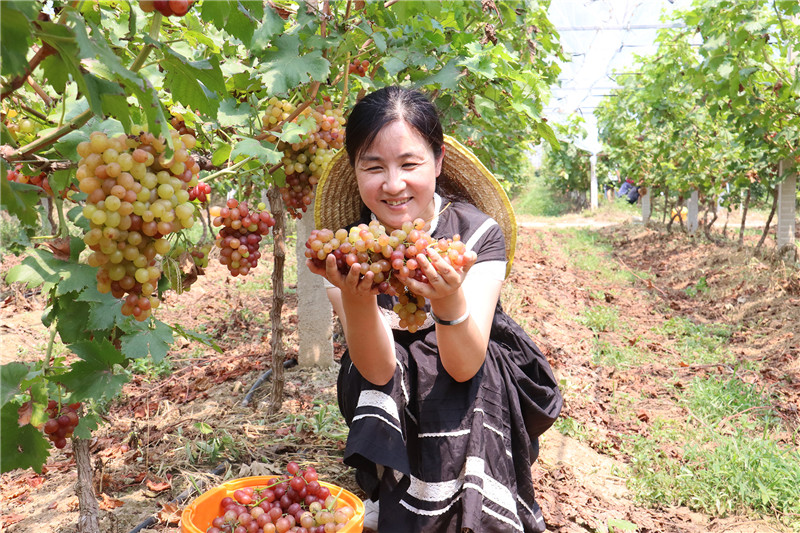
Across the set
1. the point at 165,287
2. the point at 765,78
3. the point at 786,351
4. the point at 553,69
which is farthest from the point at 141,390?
the point at 765,78

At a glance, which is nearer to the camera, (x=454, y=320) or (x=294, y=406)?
(x=454, y=320)

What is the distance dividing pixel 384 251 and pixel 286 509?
1051 mm

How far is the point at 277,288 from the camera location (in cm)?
292

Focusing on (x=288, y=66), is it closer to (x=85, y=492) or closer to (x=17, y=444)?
(x=17, y=444)

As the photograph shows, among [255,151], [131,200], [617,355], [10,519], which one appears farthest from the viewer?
[617,355]

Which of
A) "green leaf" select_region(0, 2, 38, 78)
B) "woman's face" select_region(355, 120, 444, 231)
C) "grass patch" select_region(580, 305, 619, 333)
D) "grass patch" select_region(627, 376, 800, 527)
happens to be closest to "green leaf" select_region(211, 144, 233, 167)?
"woman's face" select_region(355, 120, 444, 231)

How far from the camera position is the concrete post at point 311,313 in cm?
399

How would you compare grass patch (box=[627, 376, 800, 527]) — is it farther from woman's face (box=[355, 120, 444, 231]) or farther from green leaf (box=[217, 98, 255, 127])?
green leaf (box=[217, 98, 255, 127])

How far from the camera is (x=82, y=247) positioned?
1.52 m

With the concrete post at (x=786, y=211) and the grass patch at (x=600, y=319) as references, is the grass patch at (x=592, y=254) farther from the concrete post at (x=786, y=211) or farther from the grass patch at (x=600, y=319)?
the grass patch at (x=600, y=319)

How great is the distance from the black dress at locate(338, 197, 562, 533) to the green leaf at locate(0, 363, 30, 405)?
3.44 ft

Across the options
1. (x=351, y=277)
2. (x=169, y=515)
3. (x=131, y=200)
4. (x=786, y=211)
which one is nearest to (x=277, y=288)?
(x=169, y=515)

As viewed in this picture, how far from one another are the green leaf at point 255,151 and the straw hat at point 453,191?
1.42 feet

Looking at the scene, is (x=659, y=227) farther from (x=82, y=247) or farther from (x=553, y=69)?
(x=82, y=247)
